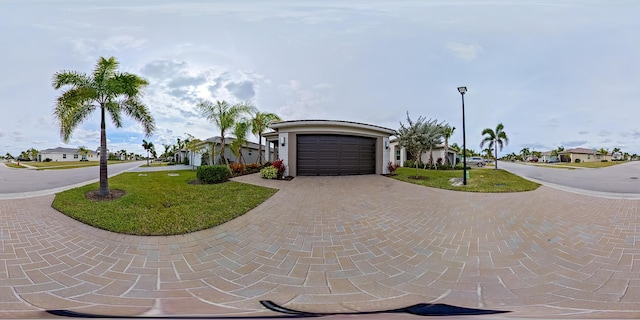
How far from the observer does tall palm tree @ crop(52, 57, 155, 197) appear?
7.21m

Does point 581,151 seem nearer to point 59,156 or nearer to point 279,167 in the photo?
point 279,167

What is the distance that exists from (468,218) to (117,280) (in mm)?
6426

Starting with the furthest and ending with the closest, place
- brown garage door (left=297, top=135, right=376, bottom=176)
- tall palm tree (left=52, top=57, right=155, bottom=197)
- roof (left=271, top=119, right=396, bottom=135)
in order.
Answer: brown garage door (left=297, top=135, right=376, bottom=176), roof (left=271, top=119, right=396, bottom=135), tall palm tree (left=52, top=57, right=155, bottom=197)

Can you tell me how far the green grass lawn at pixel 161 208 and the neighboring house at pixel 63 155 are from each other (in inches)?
2610

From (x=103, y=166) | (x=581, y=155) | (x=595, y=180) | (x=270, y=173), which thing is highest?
(x=581, y=155)

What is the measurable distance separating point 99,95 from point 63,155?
68.0 meters

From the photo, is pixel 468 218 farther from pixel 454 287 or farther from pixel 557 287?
pixel 454 287

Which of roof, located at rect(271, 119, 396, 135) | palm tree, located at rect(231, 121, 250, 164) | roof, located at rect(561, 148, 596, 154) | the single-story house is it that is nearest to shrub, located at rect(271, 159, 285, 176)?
the single-story house

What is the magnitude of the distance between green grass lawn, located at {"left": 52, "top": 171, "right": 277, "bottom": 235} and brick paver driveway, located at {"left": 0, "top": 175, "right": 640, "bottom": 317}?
0.95 feet

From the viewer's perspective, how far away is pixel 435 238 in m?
4.55

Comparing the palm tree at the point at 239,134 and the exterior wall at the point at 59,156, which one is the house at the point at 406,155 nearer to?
the palm tree at the point at 239,134

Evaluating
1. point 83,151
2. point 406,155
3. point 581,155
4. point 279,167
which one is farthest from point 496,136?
point 83,151

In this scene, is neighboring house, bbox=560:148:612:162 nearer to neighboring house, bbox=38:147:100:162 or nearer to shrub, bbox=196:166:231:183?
shrub, bbox=196:166:231:183

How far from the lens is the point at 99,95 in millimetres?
7555
